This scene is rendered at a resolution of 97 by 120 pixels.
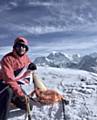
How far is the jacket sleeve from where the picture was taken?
24.9ft

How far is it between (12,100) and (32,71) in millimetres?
785

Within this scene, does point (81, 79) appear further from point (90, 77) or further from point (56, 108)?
point (56, 108)

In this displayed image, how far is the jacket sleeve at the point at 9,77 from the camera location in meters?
7.59

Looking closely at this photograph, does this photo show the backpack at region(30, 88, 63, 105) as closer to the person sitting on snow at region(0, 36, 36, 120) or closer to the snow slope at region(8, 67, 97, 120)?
the snow slope at region(8, 67, 97, 120)

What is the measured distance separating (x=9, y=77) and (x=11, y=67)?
0.89 feet

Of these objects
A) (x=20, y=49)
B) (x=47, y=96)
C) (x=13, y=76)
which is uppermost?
(x=20, y=49)

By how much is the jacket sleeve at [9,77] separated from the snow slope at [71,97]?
0.80 metres

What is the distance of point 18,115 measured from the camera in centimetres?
819

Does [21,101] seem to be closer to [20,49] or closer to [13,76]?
[13,76]

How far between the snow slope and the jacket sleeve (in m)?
0.80

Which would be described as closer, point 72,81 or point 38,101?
point 38,101

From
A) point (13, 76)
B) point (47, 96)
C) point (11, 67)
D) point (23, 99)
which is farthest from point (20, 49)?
point (47, 96)

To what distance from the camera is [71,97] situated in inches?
355

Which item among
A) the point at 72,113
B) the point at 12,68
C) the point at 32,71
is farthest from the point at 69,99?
the point at 12,68
